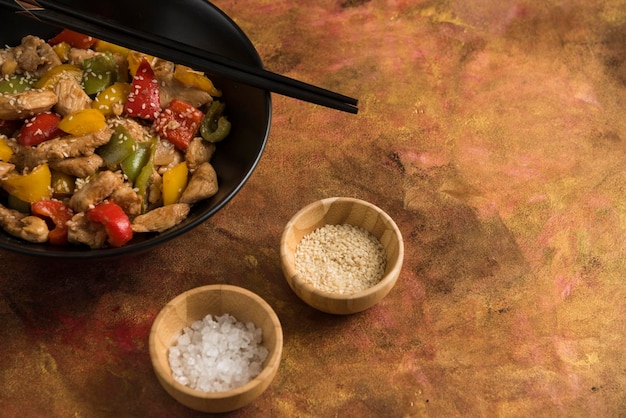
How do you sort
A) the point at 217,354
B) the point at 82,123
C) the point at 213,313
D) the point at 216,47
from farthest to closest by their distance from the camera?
1. the point at 216,47
2. the point at 82,123
3. the point at 213,313
4. the point at 217,354

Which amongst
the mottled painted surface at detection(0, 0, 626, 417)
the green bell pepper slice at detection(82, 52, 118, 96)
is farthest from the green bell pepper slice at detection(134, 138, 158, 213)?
the green bell pepper slice at detection(82, 52, 118, 96)

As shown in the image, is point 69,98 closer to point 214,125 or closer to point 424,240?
point 214,125

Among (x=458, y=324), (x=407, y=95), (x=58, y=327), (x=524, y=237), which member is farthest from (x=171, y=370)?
(x=407, y=95)

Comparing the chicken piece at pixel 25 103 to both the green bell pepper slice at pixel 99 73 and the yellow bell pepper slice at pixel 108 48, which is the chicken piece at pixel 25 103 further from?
the yellow bell pepper slice at pixel 108 48

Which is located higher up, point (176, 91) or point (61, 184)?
point (176, 91)

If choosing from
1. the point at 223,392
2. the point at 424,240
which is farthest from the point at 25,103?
the point at 424,240

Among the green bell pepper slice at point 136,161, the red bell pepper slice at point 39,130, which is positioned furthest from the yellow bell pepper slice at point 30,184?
the green bell pepper slice at point 136,161
